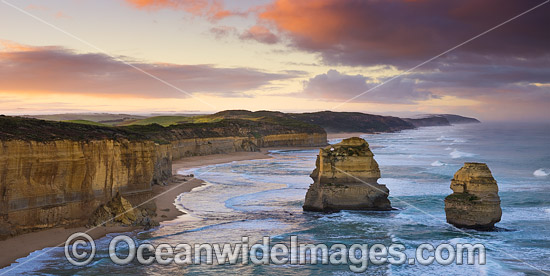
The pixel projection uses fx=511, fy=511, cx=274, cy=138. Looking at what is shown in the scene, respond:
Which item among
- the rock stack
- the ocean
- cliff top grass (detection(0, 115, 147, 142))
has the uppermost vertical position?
cliff top grass (detection(0, 115, 147, 142))

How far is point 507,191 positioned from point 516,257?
1893 centimetres

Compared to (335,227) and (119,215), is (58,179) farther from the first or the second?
(335,227)

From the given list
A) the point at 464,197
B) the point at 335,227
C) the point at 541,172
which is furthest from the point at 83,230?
the point at 541,172

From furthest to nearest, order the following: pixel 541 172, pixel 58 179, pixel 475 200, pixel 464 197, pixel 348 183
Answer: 1. pixel 541 172
2. pixel 348 183
3. pixel 464 197
4. pixel 475 200
5. pixel 58 179

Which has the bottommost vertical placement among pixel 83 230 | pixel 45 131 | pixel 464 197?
pixel 83 230

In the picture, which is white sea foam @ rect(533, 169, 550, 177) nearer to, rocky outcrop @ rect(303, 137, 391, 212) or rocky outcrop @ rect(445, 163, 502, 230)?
rocky outcrop @ rect(303, 137, 391, 212)

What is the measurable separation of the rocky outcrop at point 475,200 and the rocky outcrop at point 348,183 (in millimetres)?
5319

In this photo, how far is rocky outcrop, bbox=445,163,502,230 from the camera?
24156 millimetres

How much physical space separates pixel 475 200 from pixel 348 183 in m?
7.66

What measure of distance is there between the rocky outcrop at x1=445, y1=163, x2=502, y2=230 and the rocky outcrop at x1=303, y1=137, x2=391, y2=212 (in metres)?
5.32

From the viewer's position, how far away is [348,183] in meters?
29.9

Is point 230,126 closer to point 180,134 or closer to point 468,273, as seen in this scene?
point 180,134

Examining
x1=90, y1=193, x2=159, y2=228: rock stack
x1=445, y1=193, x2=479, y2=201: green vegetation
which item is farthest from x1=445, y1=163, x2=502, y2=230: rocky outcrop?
x1=90, y1=193, x2=159, y2=228: rock stack

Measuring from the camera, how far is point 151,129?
6800 cm
